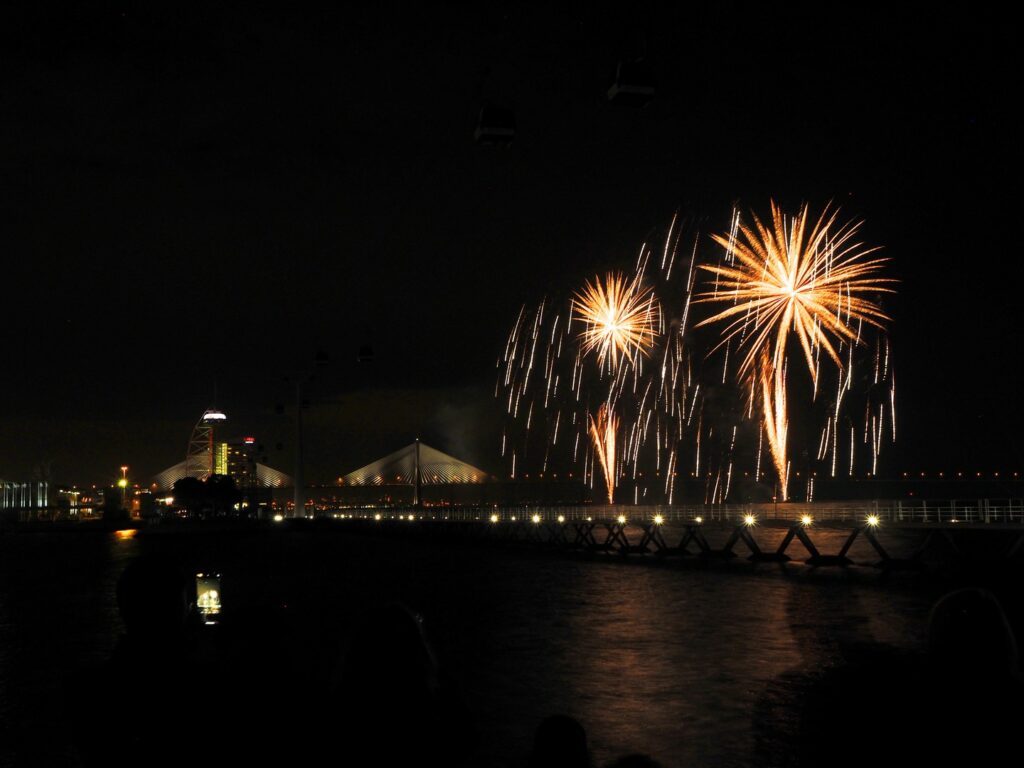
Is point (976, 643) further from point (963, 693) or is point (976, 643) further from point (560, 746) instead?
point (560, 746)

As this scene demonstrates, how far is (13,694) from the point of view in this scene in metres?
13.2

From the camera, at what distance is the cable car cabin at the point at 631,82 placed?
9734 millimetres

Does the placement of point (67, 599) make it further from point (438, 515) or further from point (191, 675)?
point (438, 515)

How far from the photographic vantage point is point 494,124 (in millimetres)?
10328

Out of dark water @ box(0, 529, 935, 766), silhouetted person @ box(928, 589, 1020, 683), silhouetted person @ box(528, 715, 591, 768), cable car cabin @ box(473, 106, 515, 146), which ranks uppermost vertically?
cable car cabin @ box(473, 106, 515, 146)

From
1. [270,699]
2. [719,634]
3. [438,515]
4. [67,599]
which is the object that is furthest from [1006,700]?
[438,515]

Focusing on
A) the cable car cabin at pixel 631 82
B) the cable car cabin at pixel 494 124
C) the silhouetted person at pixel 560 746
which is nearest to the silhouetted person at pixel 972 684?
the silhouetted person at pixel 560 746

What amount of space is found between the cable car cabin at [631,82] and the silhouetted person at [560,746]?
724cm

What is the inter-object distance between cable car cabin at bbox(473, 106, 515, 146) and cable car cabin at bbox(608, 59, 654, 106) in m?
0.97

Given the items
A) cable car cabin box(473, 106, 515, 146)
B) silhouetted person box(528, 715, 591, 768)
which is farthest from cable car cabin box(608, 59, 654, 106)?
silhouetted person box(528, 715, 591, 768)

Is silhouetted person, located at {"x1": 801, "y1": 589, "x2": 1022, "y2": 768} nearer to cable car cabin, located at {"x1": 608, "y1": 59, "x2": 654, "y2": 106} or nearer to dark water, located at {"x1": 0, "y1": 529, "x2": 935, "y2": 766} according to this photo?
dark water, located at {"x1": 0, "y1": 529, "x2": 935, "y2": 766}

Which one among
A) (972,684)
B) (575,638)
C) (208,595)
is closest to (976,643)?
(972,684)

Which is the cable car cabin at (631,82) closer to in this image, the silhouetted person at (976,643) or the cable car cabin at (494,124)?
the cable car cabin at (494,124)

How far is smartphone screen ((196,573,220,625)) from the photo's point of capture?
12781 millimetres
